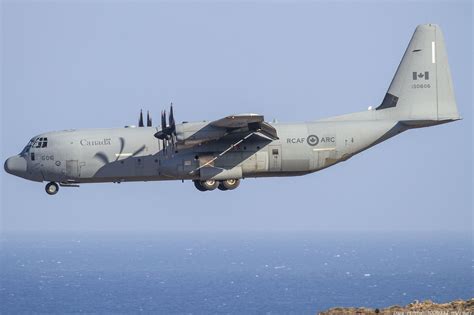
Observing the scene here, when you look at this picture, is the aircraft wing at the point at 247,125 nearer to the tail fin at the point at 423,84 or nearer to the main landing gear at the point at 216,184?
the main landing gear at the point at 216,184

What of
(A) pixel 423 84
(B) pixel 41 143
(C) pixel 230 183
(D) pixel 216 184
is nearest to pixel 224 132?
(D) pixel 216 184

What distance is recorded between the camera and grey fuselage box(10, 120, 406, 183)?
58875mm

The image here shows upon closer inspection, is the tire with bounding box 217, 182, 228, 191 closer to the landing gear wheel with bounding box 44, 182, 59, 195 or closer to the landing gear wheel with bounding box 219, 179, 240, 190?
the landing gear wheel with bounding box 219, 179, 240, 190

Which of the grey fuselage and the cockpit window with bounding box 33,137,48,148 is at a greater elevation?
the cockpit window with bounding box 33,137,48,148

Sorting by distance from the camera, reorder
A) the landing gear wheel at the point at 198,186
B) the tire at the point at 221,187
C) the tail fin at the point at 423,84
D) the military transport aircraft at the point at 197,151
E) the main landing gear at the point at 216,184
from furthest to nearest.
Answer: the tail fin at the point at 423,84 < the tire at the point at 221,187 < the landing gear wheel at the point at 198,186 < the main landing gear at the point at 216,184 < the military transport aircraft at the point at 197,151

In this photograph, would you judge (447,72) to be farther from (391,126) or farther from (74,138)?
(74,138)

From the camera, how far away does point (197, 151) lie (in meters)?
58.9

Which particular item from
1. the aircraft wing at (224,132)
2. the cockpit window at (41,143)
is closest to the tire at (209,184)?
the aircraft wing at (224,132)

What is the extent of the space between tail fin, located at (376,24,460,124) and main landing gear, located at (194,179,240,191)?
32.7ft

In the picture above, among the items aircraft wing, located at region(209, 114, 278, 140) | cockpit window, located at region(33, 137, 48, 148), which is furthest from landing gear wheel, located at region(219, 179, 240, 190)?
cockpit window, located at region(33, 137, 48, 148)

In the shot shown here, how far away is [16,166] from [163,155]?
28.1 ft

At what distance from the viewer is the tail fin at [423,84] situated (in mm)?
62188

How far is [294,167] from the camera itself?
2351 inches

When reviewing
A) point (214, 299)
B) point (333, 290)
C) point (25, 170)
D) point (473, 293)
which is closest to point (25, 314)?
point (214, 299)
